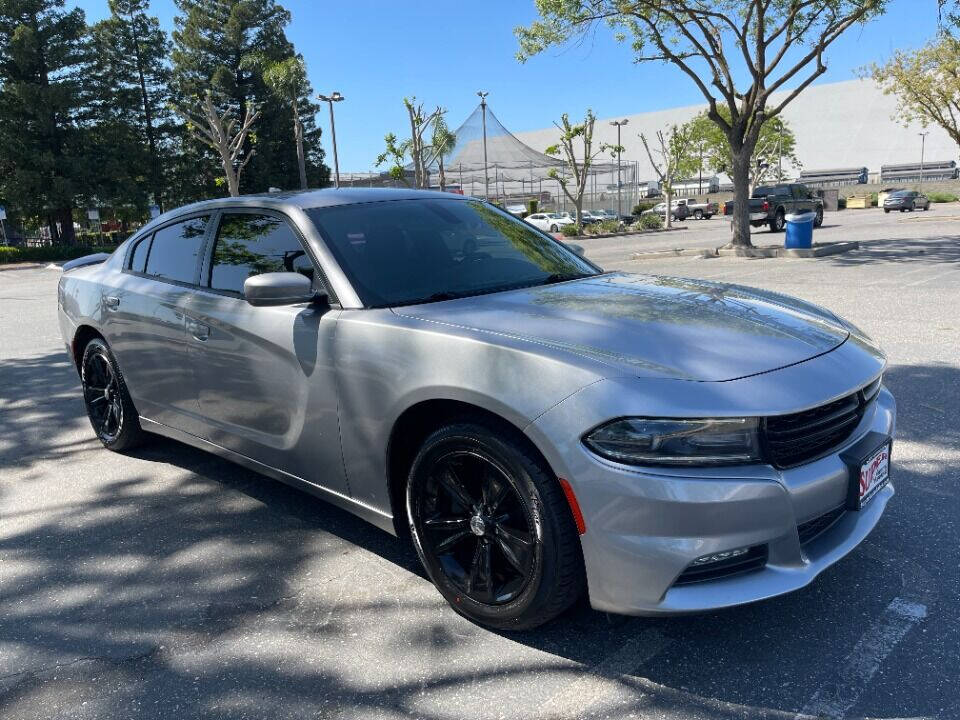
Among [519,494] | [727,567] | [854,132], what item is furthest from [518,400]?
[854,132]

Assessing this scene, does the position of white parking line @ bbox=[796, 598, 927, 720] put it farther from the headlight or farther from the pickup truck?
the pickup truck

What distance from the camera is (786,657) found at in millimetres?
2359

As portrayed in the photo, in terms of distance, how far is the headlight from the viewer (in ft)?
6.95

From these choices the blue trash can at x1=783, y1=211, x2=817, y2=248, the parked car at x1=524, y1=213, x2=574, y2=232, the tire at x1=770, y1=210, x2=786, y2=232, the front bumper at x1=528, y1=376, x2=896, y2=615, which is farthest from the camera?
the parked car at x1=524, y1=213, x2=574, y2=232

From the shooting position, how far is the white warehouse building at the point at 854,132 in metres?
103

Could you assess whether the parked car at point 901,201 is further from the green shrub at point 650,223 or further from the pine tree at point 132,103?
the pine tree at point 132,103

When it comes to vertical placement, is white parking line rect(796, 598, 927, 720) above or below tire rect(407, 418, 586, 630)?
below

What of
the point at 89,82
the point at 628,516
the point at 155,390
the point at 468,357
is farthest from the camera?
the point at 89,82

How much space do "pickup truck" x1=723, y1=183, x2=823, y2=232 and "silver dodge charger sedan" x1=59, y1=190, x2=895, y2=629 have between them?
1039 inches

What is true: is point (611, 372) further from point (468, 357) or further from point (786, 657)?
point (786, 657)

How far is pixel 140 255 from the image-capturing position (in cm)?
439

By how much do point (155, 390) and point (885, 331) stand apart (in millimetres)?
6751

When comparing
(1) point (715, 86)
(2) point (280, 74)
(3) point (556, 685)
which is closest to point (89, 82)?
(2) point (280, 74)

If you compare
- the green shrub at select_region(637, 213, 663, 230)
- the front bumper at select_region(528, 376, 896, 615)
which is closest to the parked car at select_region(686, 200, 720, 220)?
the green shrub at select_region(637, 213, 663, 230)
